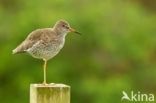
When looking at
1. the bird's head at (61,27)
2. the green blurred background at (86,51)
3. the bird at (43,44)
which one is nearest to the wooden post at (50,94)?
the bird at (43,44)

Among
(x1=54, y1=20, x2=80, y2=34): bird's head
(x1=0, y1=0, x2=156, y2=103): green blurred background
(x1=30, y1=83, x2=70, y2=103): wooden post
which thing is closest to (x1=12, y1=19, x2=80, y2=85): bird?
(x1=54, y1=20, x2=80, y2=34): bird's head

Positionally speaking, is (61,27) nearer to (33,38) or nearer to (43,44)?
(43,44)

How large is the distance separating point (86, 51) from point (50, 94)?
6.14m

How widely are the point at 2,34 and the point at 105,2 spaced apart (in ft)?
6.22

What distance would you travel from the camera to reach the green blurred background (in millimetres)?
11469

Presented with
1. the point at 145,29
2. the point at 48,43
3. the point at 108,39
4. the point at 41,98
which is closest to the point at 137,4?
the point at 145,29

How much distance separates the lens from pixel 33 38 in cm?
695

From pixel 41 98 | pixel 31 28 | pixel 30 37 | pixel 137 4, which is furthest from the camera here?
pixel 137 4

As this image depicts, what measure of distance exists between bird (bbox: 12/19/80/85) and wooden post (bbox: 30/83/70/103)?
83 centimetres

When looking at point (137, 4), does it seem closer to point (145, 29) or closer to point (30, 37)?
point (145, 29)

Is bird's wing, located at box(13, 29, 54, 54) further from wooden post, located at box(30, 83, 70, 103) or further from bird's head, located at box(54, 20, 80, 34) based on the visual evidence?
wooden post, located at box(30, 83, 70, 103)

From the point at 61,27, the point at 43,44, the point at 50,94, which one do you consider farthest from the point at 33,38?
the point at 50,94

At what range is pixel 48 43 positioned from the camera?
711cm

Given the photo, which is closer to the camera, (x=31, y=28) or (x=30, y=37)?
(x=30, y=37)
